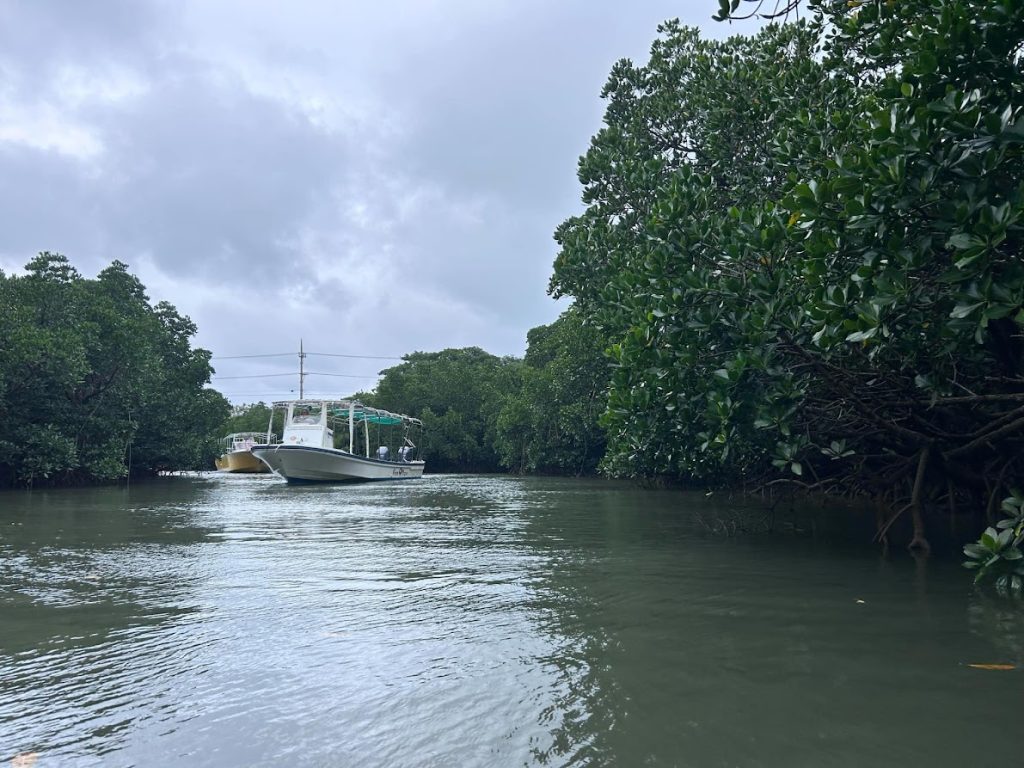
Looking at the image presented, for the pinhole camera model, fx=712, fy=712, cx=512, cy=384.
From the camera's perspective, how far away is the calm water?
2.58 metres

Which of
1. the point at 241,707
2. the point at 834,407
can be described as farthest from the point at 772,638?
the point at 834,407

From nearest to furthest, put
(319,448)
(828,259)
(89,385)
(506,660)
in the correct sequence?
(506,660)
(828,259)
(89,385)
(319,448)

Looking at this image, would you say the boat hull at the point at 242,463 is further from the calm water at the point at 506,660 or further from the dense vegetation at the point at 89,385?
the calm water at the point at 506,660

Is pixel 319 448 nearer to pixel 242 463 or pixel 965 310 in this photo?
pixel 965 310

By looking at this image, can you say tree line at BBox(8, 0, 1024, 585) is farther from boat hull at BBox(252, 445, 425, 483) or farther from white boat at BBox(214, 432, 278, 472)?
white boat at BBox(214, 432, 278, 472)

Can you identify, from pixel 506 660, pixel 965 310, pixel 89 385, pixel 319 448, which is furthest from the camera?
pixel 319 448

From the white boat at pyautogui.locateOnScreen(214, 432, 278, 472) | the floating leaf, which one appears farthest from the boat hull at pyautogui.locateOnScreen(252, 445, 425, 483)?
the floating leaf

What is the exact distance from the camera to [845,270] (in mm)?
5141

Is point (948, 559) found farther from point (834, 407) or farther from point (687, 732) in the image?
point (687, 732)

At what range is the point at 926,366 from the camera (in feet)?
21.7

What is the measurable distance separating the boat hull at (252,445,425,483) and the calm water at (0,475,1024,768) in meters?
18.8

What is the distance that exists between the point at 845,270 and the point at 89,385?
26.6 meters

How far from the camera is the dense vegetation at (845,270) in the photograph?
416 cm

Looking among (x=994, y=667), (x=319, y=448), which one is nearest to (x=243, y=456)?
(x=319, y=448)
